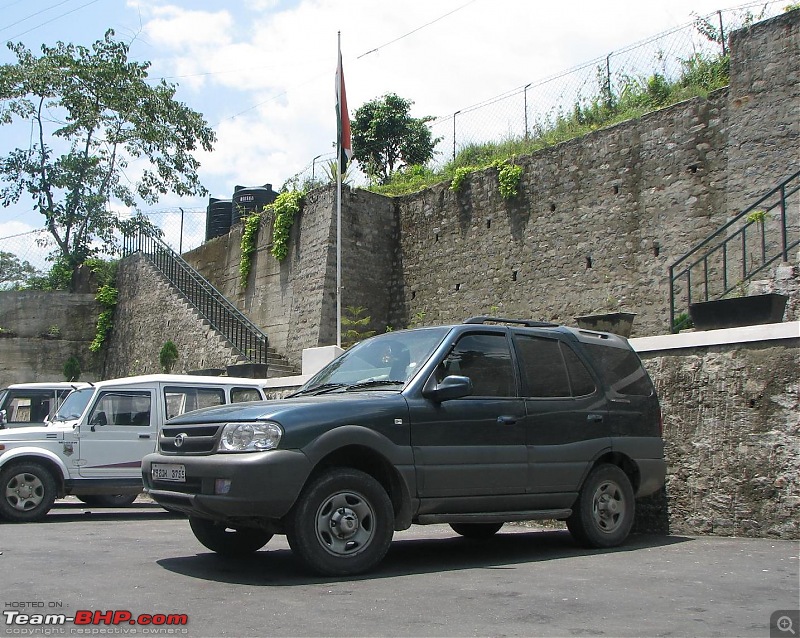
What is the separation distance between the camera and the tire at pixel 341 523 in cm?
585

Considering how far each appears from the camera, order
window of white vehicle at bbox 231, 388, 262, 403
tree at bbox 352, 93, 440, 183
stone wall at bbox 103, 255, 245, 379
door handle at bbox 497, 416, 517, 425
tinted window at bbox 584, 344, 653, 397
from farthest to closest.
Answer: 1. tree at bbox 352, 93, 440, 183
2. stone wall at bbox 103, 255, 245, 379
3. window of white vehicle at bbox 231, 388, 262, 403
4. tinted window at bbox 584, 344, 653, 397
5. door handle at bbox 497, 416, 517, 425

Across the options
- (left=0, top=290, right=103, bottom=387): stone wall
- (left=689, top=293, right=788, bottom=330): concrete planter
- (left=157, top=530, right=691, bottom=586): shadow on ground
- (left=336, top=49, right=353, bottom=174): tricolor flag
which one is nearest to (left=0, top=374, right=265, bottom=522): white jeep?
(left=157, top=530, right=691, bottom=586): shadow on ground

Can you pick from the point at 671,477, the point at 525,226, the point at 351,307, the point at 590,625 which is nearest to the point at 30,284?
the point at 351,307

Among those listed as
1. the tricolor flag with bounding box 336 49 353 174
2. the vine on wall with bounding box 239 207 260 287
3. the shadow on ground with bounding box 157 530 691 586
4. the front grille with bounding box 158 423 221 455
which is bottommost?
the shadow on ground with bounding box 157 530 691 586

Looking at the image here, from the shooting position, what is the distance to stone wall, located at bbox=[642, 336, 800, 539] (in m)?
7.66

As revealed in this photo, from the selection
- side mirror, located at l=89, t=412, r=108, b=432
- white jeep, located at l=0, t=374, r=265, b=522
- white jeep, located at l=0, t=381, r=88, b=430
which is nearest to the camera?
white jeep, located at l=0, t=374, r=265, b=522

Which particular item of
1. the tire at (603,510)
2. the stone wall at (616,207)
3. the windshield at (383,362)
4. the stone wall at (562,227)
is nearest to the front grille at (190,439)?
the windshield at (383,362)

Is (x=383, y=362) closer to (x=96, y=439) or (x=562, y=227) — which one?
(x=96, y=439)

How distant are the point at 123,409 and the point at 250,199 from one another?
57.4 ft

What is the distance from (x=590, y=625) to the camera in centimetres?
457

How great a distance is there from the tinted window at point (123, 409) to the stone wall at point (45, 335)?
694 inches

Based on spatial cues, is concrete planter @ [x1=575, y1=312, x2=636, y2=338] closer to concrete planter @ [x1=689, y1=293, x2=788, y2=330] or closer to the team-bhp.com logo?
concrete planter @ [x1=689, y1=293, x2=788, y2=330]

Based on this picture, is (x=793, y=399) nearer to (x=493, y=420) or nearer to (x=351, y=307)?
(x=493, y=420)

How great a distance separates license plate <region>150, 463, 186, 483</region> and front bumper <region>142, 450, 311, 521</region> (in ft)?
0.79
